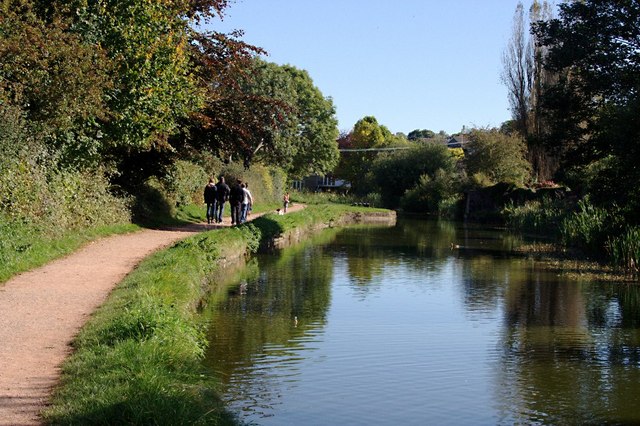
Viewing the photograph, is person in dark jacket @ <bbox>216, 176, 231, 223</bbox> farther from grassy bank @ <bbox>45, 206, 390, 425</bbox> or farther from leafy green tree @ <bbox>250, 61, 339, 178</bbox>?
leafy green tree @ <bbox>250, 61, 339, 178</bbox>

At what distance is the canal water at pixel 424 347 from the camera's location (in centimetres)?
993

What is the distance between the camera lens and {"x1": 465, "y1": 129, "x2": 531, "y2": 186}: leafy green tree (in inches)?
2245

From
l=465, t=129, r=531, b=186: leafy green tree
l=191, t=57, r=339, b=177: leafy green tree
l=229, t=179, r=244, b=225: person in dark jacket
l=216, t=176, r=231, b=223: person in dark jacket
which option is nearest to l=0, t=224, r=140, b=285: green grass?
l=191, t=57, r=339, b=177: leafy green tree

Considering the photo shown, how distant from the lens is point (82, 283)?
584 inches

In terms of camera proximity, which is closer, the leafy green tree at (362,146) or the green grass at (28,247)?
the green grass at (28,247)

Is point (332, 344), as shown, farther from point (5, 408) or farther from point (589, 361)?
point (5, 408)

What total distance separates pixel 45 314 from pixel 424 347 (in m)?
5.38

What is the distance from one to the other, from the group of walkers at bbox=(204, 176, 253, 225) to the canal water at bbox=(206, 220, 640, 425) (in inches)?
281

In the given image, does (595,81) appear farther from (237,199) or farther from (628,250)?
(237,199)

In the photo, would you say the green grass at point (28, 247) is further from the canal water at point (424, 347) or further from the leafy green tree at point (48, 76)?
the canal water at point (424, 347)

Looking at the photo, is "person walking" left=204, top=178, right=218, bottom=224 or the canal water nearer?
the canal water

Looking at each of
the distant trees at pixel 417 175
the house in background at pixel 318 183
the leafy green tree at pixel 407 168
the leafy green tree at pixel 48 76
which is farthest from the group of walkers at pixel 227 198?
the house in background at pixel 318 183

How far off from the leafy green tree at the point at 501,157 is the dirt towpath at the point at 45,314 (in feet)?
129

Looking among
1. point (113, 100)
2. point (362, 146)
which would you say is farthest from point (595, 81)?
point (362, 146)
